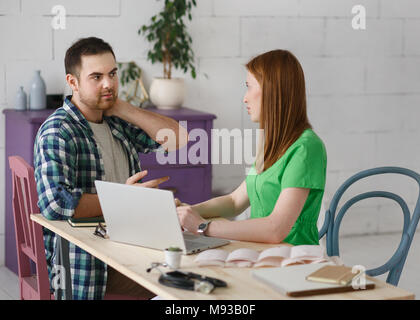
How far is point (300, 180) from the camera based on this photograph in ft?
7.45

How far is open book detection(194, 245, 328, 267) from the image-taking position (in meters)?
1.97

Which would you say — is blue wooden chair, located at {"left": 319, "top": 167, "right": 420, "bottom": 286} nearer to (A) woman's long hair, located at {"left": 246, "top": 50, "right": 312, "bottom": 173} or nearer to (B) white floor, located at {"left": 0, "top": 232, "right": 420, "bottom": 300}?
(A) woman's long hair, located at {"left": 246, "top": 50, "right": 312, "bottom": 173}

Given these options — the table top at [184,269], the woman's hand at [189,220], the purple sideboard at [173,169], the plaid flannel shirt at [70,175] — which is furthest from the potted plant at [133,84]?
the woman's hand at [189,220]

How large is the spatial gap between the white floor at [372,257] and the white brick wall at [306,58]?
192mm

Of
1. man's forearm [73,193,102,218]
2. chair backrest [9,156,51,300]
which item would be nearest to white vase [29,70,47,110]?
chair backrest [9,156,51,300]

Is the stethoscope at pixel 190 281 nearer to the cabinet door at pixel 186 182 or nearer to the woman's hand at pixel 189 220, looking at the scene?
the woman's hand at pixel 189 220

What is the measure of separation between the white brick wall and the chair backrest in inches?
65.1

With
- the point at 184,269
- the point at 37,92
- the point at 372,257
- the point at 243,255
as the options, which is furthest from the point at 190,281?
the point at 372,257

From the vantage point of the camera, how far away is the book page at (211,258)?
1.99 metres

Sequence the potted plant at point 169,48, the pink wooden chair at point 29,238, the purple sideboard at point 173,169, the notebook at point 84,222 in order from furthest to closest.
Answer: the potted plant at point 169,48, the purple sideboard at point 173,169, the pink wooden chair at point 29,238, the notebook at point 84,222

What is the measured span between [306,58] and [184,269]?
11.0ft

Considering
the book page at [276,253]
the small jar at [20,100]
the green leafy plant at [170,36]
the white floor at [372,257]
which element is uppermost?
the green leafy plant at [170,36]

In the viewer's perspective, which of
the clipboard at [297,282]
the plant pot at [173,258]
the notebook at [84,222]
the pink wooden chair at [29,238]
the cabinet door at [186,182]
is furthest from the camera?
the cabinet door at [186,182]
